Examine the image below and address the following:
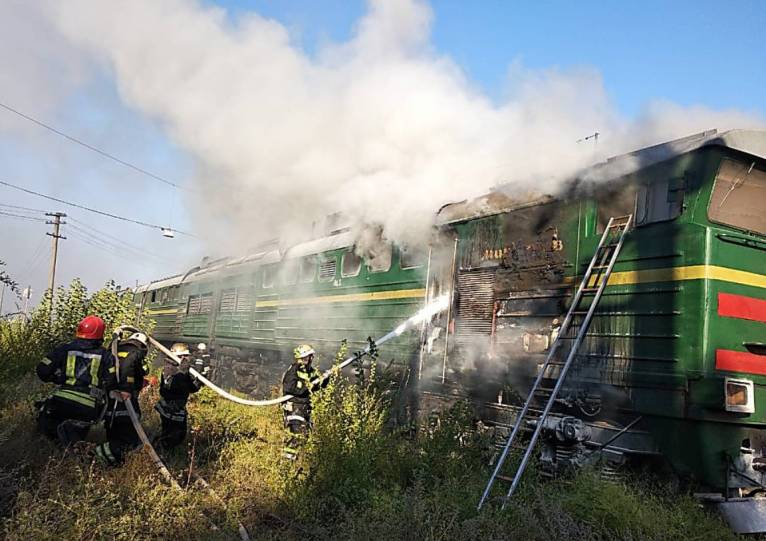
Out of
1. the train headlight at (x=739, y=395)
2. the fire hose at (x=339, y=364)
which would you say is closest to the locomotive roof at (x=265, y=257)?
the fire hose at (x=339, y=364)

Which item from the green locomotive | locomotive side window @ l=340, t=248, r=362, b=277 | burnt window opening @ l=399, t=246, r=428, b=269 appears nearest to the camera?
the green locomotive

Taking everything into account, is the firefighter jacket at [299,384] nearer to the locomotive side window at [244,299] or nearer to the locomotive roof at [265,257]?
the locomotive roof at [265,257]

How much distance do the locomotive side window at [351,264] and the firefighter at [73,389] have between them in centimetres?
496

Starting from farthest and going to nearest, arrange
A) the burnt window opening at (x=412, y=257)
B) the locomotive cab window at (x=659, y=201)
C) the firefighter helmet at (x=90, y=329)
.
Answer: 1. the burnt window opening at (x=412, y=257)
2. the firefighter helmet at (x=90, y=329)
3. the locomotive cab window at (x=659, y=201)

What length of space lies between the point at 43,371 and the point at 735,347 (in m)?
6.47

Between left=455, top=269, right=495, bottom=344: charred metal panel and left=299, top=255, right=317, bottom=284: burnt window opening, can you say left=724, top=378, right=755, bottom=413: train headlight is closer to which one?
left=455, top=269, right=495, bottom=344: charred metal panel

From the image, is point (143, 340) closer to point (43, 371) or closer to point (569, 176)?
point (43, 371)

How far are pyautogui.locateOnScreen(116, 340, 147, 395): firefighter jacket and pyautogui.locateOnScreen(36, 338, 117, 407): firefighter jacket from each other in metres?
0.21

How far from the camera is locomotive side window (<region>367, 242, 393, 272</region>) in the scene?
9734 millimetres

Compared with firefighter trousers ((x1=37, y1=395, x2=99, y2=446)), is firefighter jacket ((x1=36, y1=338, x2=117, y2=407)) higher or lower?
higher

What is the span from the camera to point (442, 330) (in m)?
8.16

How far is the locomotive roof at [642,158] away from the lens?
5.54m

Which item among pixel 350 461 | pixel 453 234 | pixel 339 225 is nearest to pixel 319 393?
pixel 350 461

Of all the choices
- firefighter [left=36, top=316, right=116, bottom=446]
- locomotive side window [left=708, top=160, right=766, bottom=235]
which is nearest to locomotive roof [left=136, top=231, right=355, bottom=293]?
firefighter [left=36, top=316, right=116, bottom=446]
